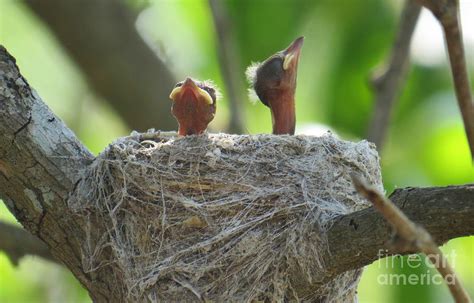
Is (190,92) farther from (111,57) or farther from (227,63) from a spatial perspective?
(111,57)

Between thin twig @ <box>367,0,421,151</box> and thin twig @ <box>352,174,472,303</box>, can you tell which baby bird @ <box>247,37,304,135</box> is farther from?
thin twig @ <box>352,174,472,303</box>

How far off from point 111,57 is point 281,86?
231cm

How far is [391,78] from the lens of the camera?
5.76 m

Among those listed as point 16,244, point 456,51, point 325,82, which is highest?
point 325,82

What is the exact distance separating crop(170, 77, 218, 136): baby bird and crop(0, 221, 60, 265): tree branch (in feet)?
2.98

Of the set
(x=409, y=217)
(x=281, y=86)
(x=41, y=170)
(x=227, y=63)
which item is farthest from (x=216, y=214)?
(x=227, y=63)

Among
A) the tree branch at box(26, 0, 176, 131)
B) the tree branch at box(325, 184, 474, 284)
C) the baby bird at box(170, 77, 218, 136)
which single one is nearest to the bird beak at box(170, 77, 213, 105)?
the baby bird at box(170, 77, 218, 136)

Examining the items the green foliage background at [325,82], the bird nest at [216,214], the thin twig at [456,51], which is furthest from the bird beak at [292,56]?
the green foliage background at [325,82]

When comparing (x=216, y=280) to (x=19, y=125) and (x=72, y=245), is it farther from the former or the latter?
(x=19, y=125)

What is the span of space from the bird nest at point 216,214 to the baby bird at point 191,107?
62cm

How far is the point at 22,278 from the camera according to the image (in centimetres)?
891

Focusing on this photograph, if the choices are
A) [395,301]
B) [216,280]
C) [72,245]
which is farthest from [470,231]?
[395,301]

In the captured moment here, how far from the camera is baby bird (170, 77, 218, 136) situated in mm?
4422

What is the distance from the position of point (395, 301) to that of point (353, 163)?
504cm
